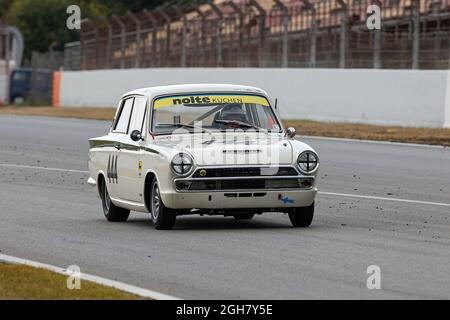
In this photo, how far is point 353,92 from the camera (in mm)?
31500

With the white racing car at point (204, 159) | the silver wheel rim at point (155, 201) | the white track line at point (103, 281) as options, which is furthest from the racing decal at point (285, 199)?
the white track line at point (103, 281)

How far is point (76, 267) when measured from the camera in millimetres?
10008

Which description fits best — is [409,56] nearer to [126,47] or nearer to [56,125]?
A: [56,125]

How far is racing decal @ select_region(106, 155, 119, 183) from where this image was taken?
1415cm

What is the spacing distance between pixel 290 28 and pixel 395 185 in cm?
1766

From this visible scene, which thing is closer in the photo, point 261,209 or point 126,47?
point 261,209

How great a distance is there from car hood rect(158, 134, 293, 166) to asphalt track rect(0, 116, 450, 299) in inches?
25.8

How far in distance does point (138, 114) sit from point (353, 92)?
703 inches

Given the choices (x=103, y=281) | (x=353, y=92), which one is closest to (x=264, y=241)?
(x=103, y=281)

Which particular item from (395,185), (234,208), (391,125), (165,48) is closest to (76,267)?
(234,208)

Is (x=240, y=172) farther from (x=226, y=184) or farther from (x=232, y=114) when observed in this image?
(x=232, y=114)

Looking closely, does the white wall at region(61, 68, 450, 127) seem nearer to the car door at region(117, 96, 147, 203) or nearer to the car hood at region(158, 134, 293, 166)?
the car door at region(117, 96, 147, 203)

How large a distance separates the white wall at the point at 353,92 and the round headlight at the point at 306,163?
15.6 metres

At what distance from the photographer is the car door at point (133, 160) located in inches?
527
